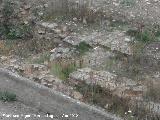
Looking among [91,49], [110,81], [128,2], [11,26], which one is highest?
[128,2]

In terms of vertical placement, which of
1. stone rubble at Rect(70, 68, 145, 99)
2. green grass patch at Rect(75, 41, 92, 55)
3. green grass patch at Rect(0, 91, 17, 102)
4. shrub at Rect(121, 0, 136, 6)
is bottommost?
green grass patch at Rect(0, 91, 17, 102)

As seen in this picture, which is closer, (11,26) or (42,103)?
(42,103)

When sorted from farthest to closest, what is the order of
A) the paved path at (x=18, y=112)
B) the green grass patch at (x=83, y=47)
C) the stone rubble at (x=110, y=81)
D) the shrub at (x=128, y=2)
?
the shrub at (x=128, y=2), the green grass patch at (x=83, y=47), the stone rubble at (x=110, y=81), the paved path at (x=18, y=112)

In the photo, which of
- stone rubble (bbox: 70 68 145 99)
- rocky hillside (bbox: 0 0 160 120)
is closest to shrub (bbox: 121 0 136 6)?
rocky hillside (bbox: 0 0 160 120)

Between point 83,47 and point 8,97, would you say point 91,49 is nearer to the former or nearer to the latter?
point 83,47

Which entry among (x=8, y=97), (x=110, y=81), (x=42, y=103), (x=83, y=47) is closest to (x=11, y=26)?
(x=83, y=47)

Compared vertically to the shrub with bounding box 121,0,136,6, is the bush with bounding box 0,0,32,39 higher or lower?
lower

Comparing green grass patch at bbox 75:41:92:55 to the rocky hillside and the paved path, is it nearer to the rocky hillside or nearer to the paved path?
the rocky hillside

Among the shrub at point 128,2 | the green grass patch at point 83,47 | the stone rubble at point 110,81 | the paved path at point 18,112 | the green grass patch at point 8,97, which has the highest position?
the shrub at point 128,2

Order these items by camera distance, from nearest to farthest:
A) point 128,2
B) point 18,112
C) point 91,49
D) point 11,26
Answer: point 18,112 < point 91,49 < point 11,26 < point 128,2

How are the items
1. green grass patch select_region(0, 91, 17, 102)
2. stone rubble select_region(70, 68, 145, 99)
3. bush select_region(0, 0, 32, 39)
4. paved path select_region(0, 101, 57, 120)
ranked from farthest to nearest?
bush select_region(0, 0, 32, 39)
green grass patch select_region(0, 91, 17, 102)
stone rubble select_region(70, 68, 145, 99)
paved path select_region(0, 101, 57, 120)

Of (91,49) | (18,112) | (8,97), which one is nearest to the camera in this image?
(18,112)

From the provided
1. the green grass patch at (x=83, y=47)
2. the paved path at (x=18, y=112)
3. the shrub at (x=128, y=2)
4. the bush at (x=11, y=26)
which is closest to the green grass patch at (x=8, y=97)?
the paved path at (x=18, y=112)

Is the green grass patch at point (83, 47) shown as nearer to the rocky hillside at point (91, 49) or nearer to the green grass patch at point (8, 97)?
the rocky hillside at point (91, 49)
